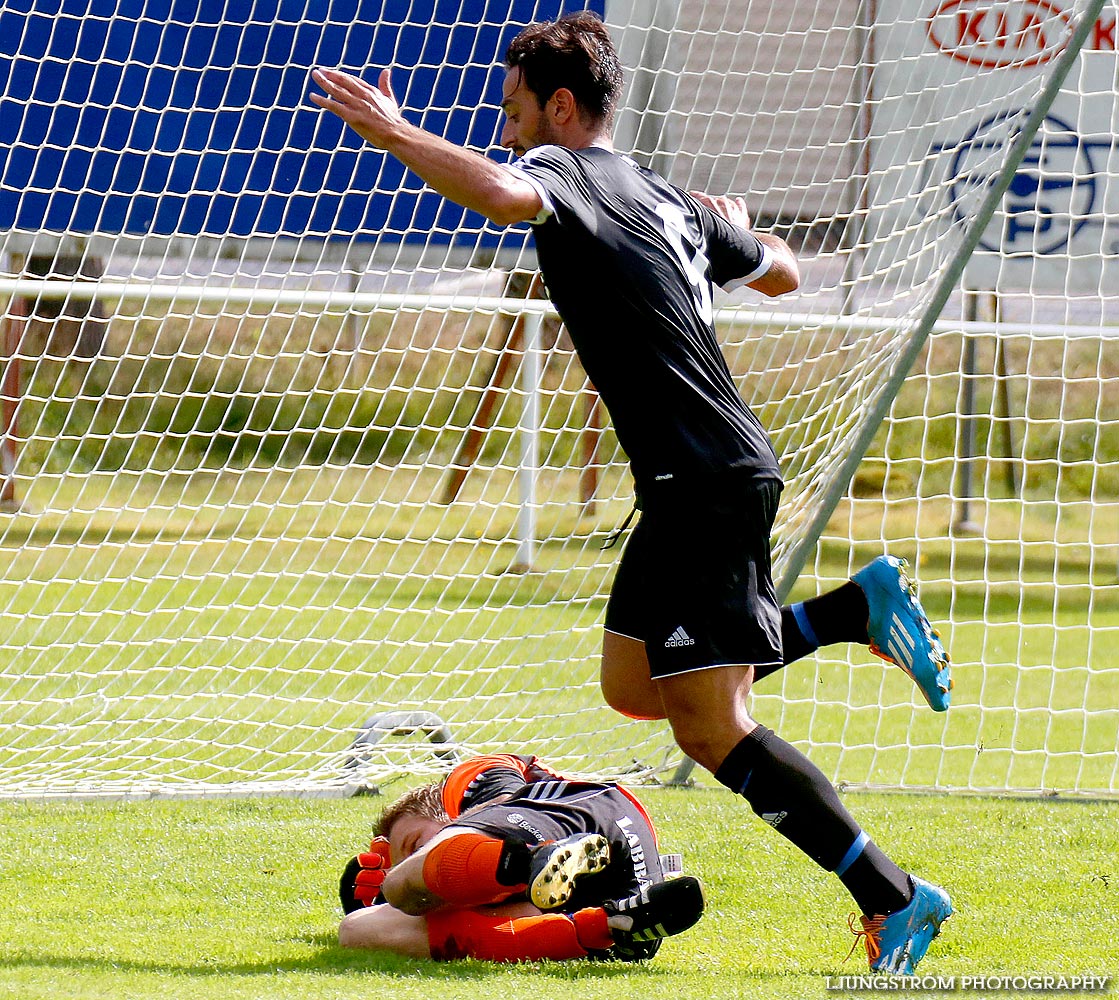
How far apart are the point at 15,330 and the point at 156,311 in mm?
2129

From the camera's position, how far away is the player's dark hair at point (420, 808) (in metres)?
3.12

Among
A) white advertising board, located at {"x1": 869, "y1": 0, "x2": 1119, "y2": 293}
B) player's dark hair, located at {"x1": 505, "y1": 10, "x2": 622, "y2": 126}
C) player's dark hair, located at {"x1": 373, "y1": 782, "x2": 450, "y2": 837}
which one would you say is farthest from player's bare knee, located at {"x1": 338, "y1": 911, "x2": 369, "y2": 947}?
white advertising board, located at {"x1": 869, "y1": 0, "x2": 1119, "y2": 293}

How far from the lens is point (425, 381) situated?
28.3ft

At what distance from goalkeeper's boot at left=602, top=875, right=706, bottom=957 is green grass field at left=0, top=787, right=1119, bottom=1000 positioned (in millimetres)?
58

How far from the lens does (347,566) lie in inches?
324

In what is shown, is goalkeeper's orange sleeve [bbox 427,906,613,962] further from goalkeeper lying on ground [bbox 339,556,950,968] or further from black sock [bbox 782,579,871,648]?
black sock [bbox 782,579,871,648]

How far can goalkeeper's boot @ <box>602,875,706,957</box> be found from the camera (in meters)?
2.73

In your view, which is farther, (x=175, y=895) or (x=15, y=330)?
(x=15, y=330)

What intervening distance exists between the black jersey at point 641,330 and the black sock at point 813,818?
21.4 inches

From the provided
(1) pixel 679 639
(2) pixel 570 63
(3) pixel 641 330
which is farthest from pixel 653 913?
(2) pixel 570 63

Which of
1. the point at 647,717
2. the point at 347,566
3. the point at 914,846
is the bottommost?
the point at 347,566

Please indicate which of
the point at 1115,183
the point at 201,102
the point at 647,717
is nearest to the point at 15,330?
the point at 201,102

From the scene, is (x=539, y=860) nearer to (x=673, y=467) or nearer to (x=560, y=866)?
(x=560, y=866)

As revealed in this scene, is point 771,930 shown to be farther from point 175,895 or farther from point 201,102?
point 201,102
